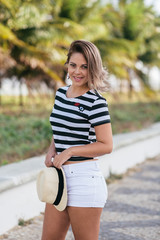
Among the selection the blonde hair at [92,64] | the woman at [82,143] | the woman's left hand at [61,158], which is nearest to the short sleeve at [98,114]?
the woman at [82,143]

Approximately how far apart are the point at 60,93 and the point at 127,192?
3.81 metres

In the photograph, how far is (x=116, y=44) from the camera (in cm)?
1828

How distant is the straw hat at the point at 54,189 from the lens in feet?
7.25

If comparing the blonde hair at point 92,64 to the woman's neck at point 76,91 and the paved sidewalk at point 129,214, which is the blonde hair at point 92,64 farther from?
the paved sidewalk at point 129,214

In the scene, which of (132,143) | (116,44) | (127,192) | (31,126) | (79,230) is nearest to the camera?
(79,230)

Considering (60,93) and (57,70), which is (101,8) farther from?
(60,93)

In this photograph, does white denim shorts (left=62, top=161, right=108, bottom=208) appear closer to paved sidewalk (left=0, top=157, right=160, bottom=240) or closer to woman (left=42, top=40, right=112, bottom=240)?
woman (left=42, top=40, right=112, bottom=240)

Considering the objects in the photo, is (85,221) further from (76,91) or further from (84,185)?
(76,91)

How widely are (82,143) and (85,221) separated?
0.43 metres

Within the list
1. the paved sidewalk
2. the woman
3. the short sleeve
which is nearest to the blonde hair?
the woman

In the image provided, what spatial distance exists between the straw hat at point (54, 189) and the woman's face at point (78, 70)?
1.74 ft

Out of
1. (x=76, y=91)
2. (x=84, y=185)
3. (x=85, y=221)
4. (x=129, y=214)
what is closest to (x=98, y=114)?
(x=76, y=91)

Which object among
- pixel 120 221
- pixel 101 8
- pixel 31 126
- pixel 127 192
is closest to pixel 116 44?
pixel 101 8

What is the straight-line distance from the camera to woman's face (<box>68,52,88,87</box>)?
90.7 inches
